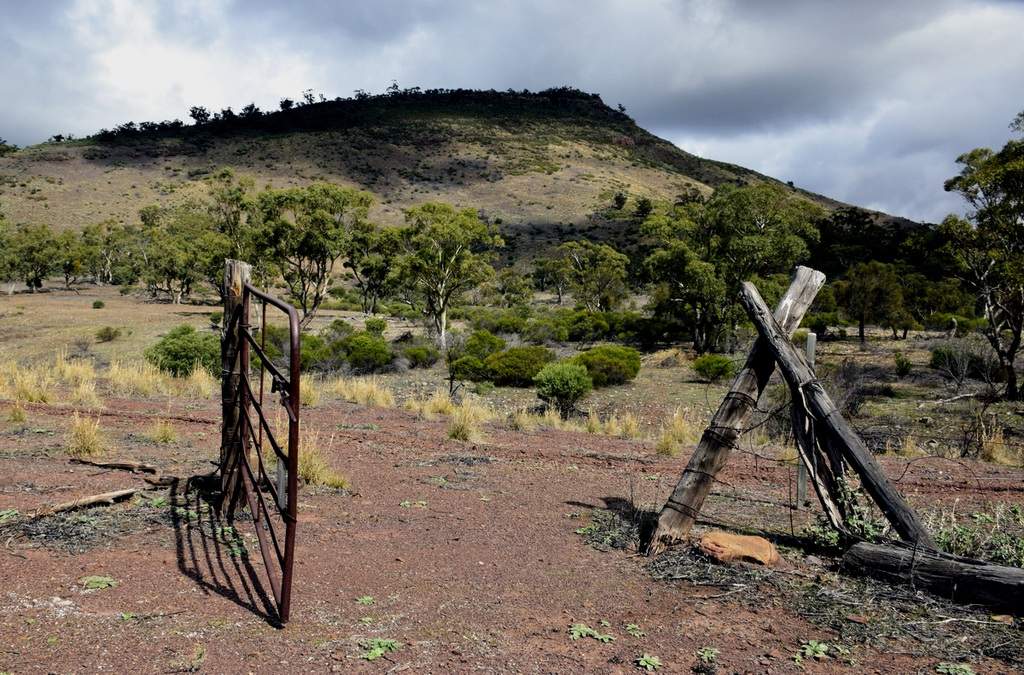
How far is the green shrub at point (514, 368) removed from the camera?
755 inches

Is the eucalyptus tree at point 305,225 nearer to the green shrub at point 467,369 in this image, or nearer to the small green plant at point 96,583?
the green shrub at point 467,369

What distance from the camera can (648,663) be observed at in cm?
356

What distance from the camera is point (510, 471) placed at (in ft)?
28.3

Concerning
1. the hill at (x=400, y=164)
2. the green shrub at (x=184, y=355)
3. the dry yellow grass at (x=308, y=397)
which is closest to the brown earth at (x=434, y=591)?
the dry yellow grass at (x=308, y=397)

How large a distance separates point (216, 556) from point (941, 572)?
16.2 ft

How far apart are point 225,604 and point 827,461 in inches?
183

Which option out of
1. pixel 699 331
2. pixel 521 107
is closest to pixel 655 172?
pixel 521 107

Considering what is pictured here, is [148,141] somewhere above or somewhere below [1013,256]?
above

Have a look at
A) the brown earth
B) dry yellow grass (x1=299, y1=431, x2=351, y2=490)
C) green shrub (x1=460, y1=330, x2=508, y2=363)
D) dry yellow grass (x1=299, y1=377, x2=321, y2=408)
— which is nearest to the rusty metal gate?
the brown earth

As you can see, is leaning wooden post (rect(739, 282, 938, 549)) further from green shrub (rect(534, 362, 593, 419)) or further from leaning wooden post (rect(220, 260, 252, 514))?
green shrub (rect(534, 362, 593, 419))

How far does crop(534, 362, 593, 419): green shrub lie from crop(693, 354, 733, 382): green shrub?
612 centimetres

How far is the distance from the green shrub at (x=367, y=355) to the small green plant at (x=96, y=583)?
16.2 m

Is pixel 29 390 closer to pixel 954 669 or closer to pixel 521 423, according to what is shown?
pixel 521 423

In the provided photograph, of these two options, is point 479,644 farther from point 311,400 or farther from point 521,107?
point 521,107
